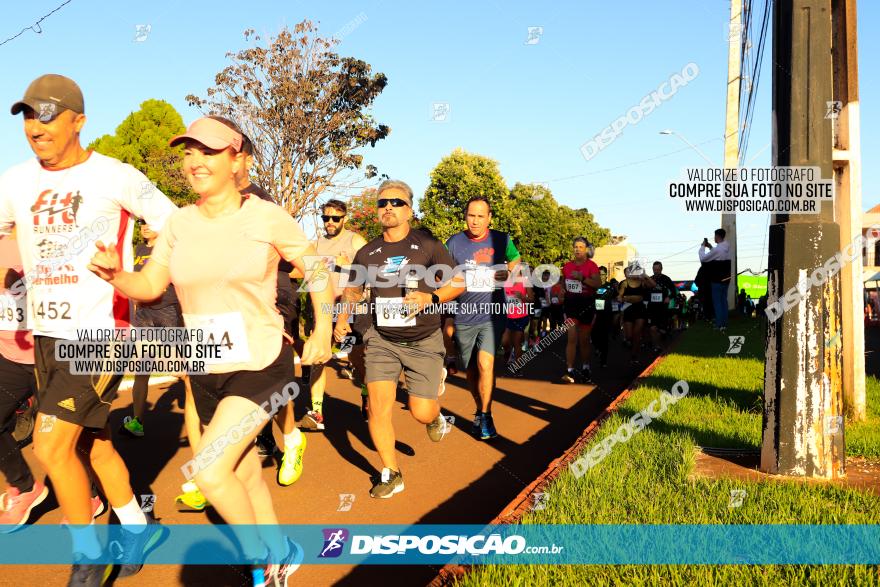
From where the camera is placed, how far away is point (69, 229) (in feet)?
12.8

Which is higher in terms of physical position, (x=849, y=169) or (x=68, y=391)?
(x=849, y=169)

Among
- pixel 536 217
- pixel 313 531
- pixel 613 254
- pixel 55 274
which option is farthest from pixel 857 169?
pixel 613 254

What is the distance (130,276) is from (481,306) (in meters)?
4.55

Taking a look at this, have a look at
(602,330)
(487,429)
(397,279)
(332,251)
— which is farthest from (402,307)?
(602,330)

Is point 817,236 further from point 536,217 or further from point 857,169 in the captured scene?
point 536,217

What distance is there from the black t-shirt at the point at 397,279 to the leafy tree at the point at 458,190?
180 feet

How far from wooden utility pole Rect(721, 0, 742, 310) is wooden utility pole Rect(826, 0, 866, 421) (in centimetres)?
1939

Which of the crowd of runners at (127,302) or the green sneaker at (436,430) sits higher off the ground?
the crowd of runners at (127,302)

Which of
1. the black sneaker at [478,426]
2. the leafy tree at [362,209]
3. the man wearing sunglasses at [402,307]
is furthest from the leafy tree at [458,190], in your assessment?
the man wearing sunglasses at [402,307]

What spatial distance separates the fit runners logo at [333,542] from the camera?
4363 millimetres

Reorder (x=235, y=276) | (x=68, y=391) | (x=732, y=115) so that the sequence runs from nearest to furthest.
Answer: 1. (x=235, y=276)
2. (x=68, y=391)
3. (x=732, y=115)

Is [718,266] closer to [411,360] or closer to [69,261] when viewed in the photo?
[411,360]

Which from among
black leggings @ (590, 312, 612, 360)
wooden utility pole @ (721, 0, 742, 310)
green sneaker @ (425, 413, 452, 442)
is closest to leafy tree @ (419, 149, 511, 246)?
wooden utility pole @ (721, 0, 742, 310)

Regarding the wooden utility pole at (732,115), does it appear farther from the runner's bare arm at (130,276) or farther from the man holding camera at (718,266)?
the runner's bare arm at (130,276)
